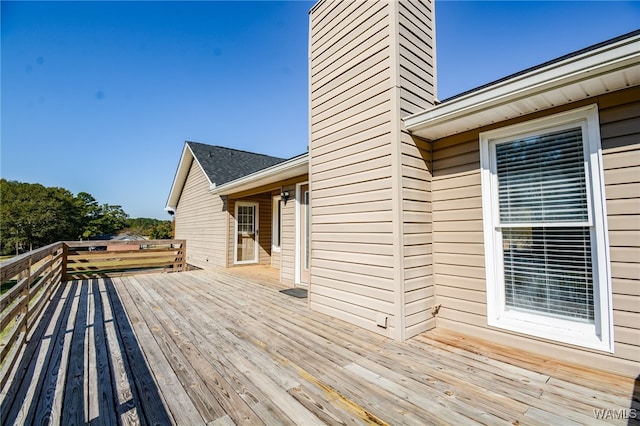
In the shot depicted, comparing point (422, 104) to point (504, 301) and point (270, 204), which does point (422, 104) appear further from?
point (270, 204)

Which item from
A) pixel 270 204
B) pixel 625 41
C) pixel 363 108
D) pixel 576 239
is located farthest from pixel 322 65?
pixel 270 204

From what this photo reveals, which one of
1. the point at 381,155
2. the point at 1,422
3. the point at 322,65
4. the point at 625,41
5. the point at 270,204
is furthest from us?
the point at 270,204

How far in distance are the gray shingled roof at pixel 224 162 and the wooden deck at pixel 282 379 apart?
6.49 m

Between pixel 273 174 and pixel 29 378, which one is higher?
pixel 273 174

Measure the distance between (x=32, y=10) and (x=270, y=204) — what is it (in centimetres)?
653

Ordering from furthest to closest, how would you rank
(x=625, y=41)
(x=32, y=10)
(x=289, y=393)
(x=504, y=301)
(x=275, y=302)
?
(x=32, y=10) → (x=275, y=302) → (x=504, y=301) → (x=289, y=393) → (x=625, y=41)

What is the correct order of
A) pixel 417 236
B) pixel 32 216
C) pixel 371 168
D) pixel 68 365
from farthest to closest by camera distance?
pixel 32 216 → pixel 371 168 → pixel 417 236 → pixel 68 365

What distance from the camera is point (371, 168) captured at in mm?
3172

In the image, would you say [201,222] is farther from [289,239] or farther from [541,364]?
[541,364]

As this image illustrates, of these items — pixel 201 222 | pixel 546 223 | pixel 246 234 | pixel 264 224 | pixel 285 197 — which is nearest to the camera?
pixel 546 223

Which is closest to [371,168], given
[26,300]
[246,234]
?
[26,300]

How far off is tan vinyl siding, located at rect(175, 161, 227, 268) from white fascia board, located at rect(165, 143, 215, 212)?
25cm

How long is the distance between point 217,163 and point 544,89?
32.2 ft

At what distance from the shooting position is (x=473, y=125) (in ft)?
9.29
